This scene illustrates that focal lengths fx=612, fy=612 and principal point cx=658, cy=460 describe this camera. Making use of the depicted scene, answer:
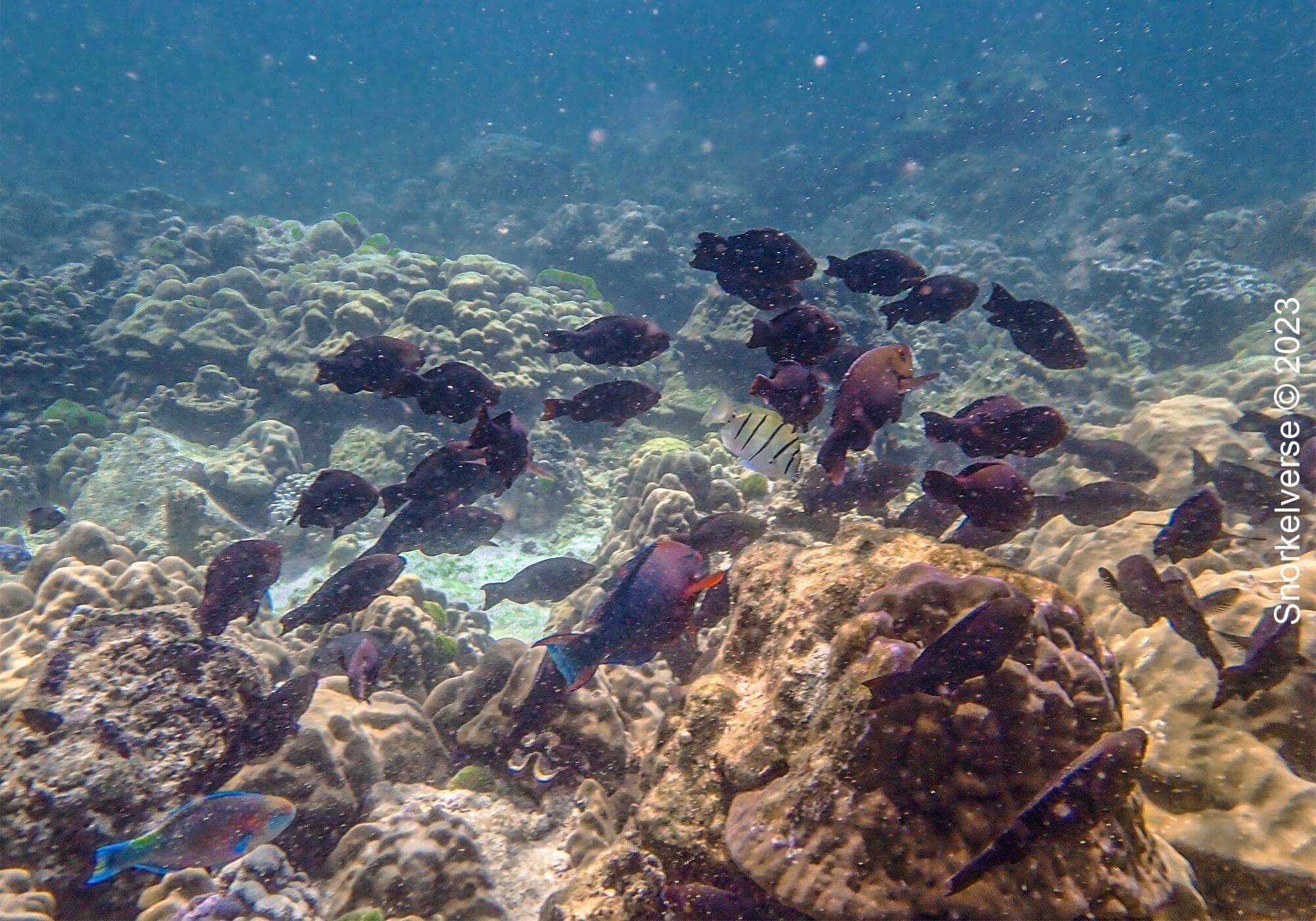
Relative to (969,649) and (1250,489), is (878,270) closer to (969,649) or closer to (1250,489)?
(1250,489)

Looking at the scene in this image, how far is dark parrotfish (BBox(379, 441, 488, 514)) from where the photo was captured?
13.9ft

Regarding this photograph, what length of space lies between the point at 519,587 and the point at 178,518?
5912 mm

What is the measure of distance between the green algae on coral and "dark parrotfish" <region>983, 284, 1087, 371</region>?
50.9 feet

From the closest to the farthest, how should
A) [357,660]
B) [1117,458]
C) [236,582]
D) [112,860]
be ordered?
[112,860] → [357,660] → [236,582] → [1117,458]

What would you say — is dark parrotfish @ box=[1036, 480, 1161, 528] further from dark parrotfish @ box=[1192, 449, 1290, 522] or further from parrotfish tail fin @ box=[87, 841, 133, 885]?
parrotfish tail fin @ box=[87, 841, 133, 885]

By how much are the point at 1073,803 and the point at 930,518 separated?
8.53 ft

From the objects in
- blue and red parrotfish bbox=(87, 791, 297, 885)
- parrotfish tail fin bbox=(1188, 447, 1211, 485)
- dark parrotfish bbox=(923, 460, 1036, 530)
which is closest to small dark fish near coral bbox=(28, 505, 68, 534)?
blue and red parrotfish bbox=(87, 791, 297, 885)

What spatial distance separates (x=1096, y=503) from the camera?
426 centimetres

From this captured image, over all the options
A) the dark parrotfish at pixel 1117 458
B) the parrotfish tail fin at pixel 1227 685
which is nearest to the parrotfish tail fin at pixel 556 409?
the parrotfish tail fin at pixel 1227 685

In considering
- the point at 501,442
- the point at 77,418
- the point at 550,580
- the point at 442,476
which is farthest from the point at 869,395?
the point at 77,418

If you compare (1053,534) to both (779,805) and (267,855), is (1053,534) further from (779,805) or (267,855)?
(267,855)

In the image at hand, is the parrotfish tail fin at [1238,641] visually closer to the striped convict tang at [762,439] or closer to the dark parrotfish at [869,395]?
the dark parrotfish at [869,395]

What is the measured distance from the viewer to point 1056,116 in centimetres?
2867

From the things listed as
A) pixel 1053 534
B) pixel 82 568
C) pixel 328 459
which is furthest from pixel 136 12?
pixel 1053 534
